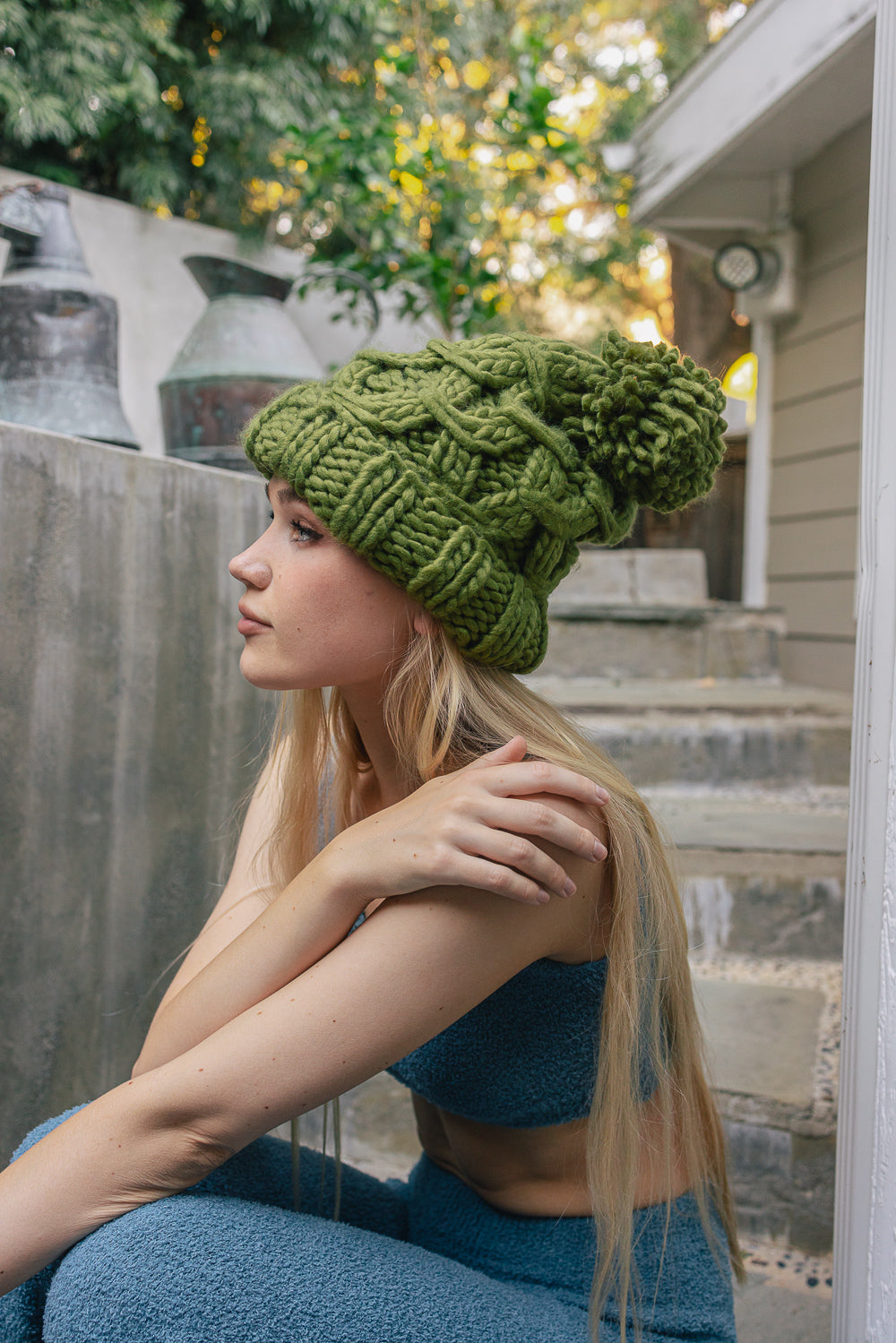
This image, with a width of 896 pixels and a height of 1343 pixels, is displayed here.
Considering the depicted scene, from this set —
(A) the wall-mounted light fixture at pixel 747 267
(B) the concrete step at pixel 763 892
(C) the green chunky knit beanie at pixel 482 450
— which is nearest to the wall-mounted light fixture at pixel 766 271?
(A) the wall-mounted light fixture at pixel 747 267

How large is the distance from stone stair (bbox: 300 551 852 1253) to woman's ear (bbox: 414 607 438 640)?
490mm

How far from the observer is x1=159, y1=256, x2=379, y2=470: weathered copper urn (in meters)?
2.28

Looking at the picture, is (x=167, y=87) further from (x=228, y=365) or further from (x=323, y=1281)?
(x=323, y=1281)

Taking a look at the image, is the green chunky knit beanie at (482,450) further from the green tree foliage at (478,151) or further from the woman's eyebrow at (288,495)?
the green tree foliage at (478,151)

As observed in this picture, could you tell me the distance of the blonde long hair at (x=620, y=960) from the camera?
1.01 m

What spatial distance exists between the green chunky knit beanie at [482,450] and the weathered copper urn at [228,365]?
125cm

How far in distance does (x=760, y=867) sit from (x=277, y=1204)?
164 centimetres

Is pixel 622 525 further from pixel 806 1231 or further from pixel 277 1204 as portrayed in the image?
pixel 806 1231

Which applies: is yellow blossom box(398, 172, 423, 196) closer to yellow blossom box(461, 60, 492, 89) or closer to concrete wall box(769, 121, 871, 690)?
concrete wall box(769, 121, 871, 690)

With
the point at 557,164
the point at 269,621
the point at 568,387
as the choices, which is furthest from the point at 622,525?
the point at 557,164

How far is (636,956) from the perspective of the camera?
104cm

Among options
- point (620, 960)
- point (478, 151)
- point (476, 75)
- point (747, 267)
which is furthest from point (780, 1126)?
point (476, 75)

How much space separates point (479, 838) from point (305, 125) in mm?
4719

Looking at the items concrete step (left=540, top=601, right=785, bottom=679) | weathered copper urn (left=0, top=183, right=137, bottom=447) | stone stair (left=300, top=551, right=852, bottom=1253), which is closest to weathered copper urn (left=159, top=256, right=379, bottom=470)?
weathered copper urn (left=0, top=183, right=137, bottom=447)
